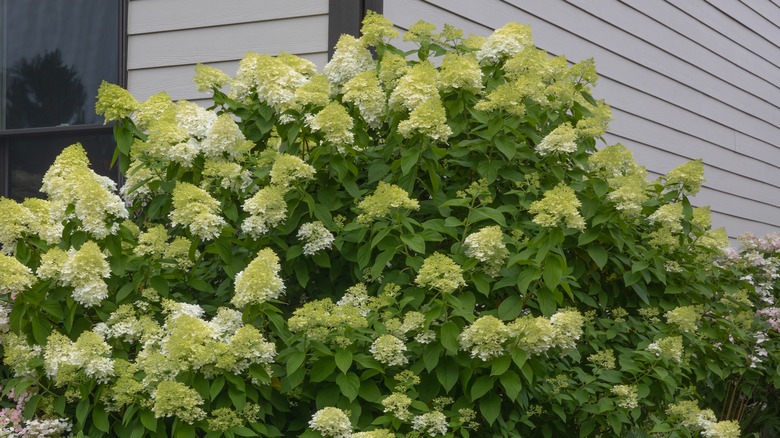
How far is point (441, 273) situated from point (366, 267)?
0.39 meters

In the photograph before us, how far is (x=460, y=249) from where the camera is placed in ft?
10.5

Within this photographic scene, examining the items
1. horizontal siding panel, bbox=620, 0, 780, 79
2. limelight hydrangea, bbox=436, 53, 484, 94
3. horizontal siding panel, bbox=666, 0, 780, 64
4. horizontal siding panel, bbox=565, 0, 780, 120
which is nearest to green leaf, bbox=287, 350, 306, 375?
limelight hydrangea, bbox=436, 53, 484, 94

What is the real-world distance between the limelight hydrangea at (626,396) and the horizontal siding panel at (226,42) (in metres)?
2.03

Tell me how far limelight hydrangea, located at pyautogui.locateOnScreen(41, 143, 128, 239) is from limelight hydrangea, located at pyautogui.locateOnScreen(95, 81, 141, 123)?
0.22 meters

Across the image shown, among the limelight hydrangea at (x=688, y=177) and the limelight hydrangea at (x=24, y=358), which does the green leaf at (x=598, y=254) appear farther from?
the limelight hydrangea at (x=24, y=358)

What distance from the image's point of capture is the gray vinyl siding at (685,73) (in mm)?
5715

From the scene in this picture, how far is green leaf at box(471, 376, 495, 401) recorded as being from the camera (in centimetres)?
294

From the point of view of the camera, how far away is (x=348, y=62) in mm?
3732

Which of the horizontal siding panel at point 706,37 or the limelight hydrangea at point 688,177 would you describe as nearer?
the limelight hydrangea at point 688,177

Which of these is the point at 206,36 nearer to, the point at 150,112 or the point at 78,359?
the point at 150,112

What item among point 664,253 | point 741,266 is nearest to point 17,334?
point 664,253

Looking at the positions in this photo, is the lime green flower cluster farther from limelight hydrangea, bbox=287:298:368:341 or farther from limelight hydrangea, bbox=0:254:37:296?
limelight hydrangea, bbox=0:254:37:296

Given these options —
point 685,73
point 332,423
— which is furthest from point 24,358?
point 685,73

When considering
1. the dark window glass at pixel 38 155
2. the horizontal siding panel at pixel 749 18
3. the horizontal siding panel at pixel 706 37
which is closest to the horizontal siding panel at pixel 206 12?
the dark window glass at pixel 38 155
